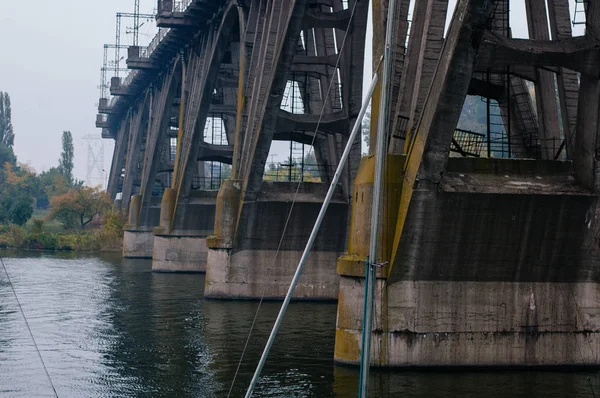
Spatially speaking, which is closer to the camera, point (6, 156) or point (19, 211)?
point (19, 211)

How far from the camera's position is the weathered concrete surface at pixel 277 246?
4509cm

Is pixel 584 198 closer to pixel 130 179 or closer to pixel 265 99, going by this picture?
pixel 265 99

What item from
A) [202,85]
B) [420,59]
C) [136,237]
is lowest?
[136,237]

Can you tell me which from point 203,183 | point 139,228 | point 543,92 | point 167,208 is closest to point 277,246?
point 543,92

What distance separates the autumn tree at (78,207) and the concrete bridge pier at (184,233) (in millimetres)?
52297

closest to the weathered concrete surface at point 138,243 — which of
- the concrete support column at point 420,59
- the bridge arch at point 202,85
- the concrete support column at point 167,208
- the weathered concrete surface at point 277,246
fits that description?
the bridge arch at point 202,85

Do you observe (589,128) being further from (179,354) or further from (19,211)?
(19,211)

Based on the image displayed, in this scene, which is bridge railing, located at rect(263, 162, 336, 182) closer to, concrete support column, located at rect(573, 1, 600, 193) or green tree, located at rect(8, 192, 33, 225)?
concrete support column, located at rect(573, 1, 600, 193)

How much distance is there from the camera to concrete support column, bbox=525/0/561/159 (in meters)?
31.4

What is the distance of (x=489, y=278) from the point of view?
90.6 ft

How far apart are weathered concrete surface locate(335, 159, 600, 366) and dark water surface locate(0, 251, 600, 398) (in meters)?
0.73

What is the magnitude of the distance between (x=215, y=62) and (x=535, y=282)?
3472cm

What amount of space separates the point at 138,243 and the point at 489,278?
61.0 meters

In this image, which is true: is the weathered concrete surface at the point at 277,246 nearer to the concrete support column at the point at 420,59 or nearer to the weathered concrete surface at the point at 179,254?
the concrete support column at the point at 420,59
